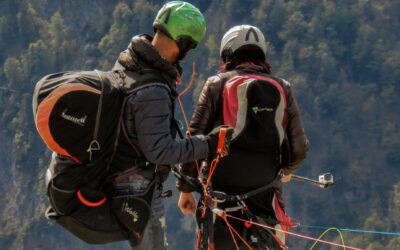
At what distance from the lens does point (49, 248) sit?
328 ft

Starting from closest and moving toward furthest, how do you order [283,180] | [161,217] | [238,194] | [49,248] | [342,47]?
[161,217], [238,194], [283,180], [49,248], [342,47]

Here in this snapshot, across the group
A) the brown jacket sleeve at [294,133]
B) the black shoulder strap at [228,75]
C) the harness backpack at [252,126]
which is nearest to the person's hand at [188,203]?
the harness backpack at [252,126]

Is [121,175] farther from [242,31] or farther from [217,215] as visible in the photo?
[242,31]

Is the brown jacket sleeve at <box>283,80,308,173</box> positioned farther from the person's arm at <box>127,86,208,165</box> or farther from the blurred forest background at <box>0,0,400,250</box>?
the blurred forest background at <box>0,0,400,250</box>

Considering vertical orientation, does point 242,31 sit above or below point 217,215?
above

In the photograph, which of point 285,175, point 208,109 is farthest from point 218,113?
point 285,175

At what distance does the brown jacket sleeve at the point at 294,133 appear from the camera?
6102 mm

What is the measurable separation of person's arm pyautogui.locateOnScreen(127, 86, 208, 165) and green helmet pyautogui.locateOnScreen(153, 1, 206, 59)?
367mm

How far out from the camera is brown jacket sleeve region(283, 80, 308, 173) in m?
6.10

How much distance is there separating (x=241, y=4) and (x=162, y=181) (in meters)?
108

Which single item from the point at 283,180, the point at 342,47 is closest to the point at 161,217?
the point at 283,180

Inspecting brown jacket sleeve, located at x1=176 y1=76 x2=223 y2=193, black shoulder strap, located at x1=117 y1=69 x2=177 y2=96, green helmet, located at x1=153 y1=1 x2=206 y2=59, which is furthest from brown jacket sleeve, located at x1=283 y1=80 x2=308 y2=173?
black shoulder strap, located at x1=117 y1=69 x2=177 y2=96

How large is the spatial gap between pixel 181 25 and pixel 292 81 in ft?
327

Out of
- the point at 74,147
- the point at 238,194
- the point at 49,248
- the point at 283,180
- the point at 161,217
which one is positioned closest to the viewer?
the point at 74,147
